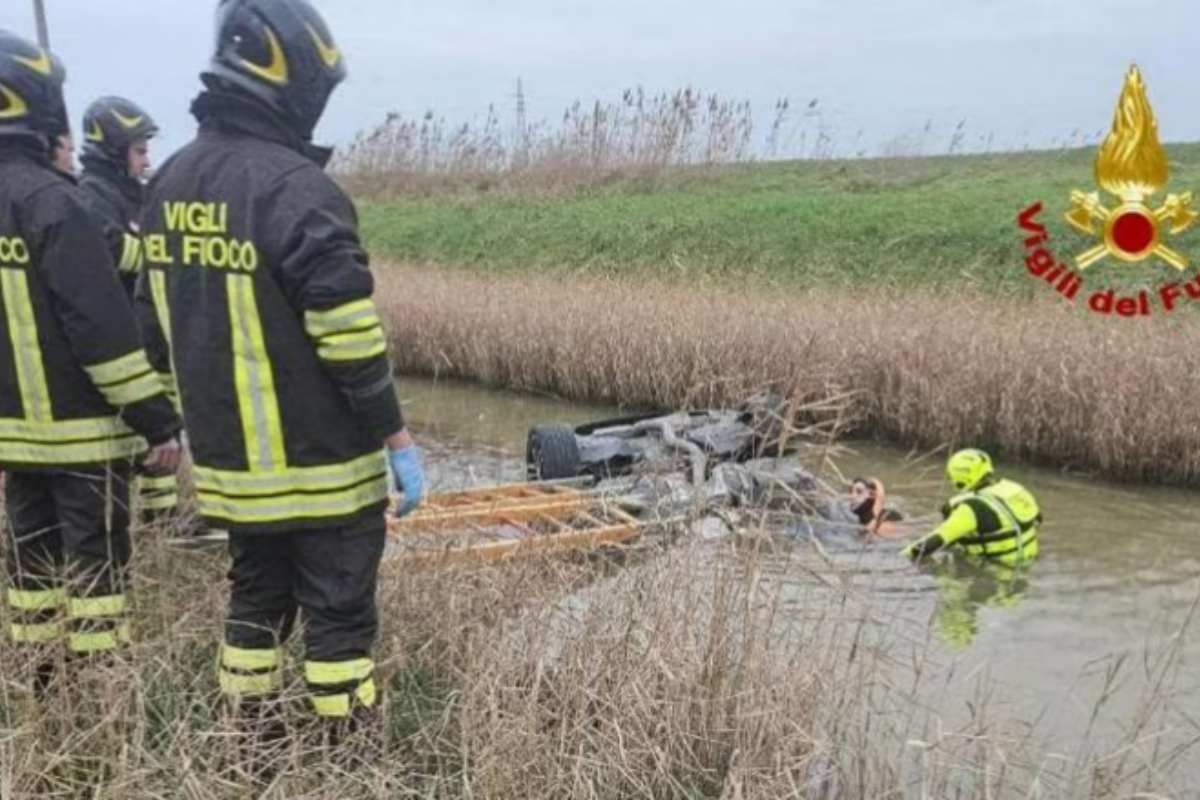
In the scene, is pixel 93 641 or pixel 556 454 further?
pixel 556 454

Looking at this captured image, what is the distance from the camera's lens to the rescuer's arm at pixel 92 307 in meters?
3.27

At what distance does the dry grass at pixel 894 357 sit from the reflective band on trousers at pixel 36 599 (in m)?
4.16

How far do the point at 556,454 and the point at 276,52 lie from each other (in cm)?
443

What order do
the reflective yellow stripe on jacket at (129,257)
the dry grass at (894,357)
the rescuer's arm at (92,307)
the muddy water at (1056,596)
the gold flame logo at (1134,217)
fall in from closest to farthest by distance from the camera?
the rescuer's arm at (92,307)
the muddy water at (1056,596)
the reflective yellow stripe on jacket at (129,257)
the dry grass at (894,357)
the gold flame logo at (1134,217)

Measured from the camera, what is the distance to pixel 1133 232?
1501cm

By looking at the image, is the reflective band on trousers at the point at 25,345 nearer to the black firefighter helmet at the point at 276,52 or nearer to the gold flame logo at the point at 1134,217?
the black firefighter helmet at the point at 276,52

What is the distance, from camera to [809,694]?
10.8ft

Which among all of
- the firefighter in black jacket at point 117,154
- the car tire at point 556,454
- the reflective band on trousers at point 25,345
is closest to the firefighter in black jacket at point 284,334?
the reflective band on trousers at point 25,345

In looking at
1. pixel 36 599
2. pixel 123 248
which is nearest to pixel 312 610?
pixel 36 599

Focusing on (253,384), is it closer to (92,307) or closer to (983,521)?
(92,307)

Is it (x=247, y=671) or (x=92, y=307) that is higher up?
(x=92, y=307)

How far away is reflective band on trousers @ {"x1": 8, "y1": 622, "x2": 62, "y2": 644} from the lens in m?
3.45

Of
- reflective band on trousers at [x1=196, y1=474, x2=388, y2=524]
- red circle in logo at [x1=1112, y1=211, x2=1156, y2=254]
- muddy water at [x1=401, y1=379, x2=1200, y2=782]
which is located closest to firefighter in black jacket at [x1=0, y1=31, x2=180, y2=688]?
reflective band on trousers at [x1=196, y1=474, x2=388, y2=524]

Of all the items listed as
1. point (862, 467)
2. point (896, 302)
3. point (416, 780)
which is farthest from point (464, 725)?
point (896, 302)
